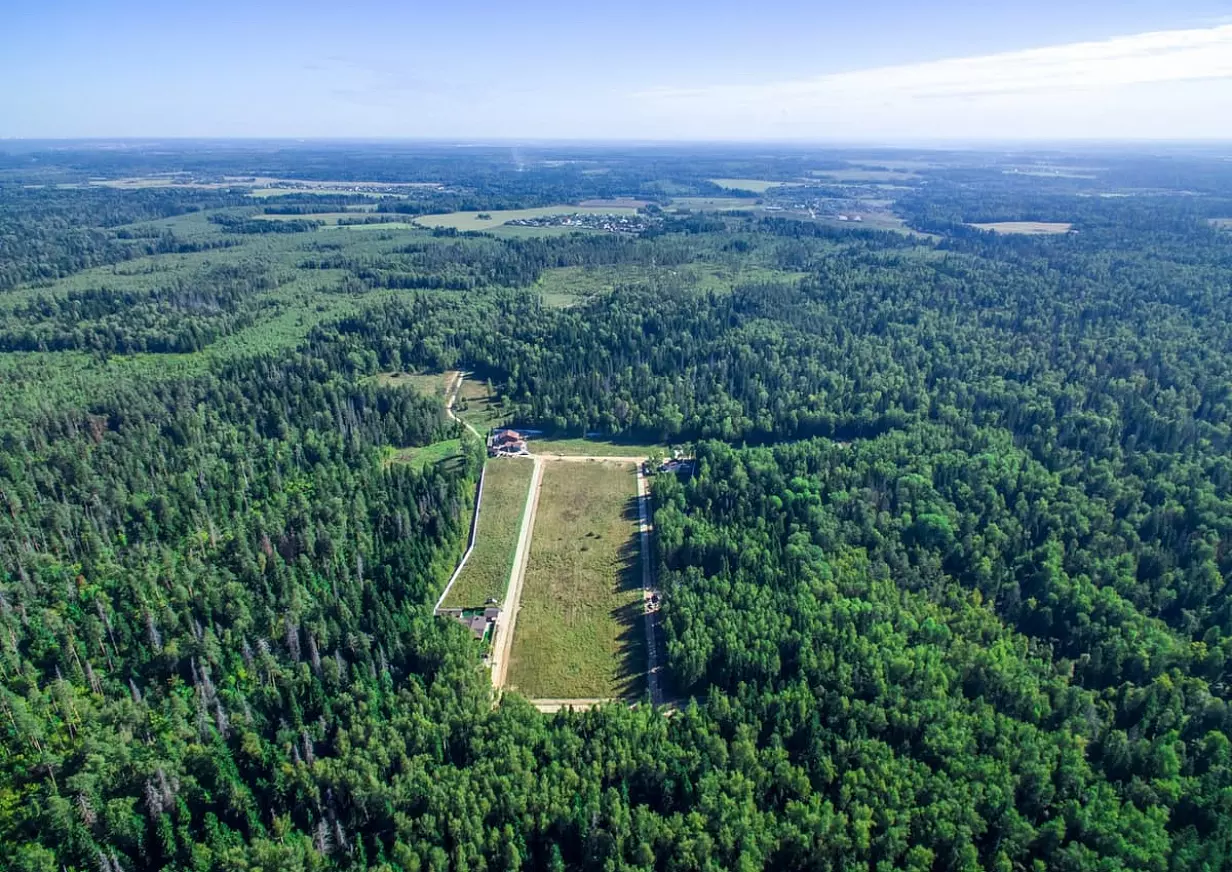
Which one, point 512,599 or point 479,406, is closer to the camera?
point 512,599

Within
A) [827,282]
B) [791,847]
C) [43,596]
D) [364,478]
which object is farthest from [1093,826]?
[827,282]

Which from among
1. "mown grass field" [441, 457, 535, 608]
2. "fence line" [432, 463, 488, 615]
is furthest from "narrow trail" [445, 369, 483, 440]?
"fence line" [432, 463, 488, 615]

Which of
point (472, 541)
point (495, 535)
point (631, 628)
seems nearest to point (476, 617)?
point (472, 541)

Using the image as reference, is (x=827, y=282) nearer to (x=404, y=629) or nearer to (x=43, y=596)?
(x=404, y=629)

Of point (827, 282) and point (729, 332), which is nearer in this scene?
point (729, 332)

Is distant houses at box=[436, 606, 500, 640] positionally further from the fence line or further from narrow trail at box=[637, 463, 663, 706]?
narrow trail at box=[637, 463, 663, 706]

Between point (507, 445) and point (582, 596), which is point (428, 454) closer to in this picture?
point (507, 445)
